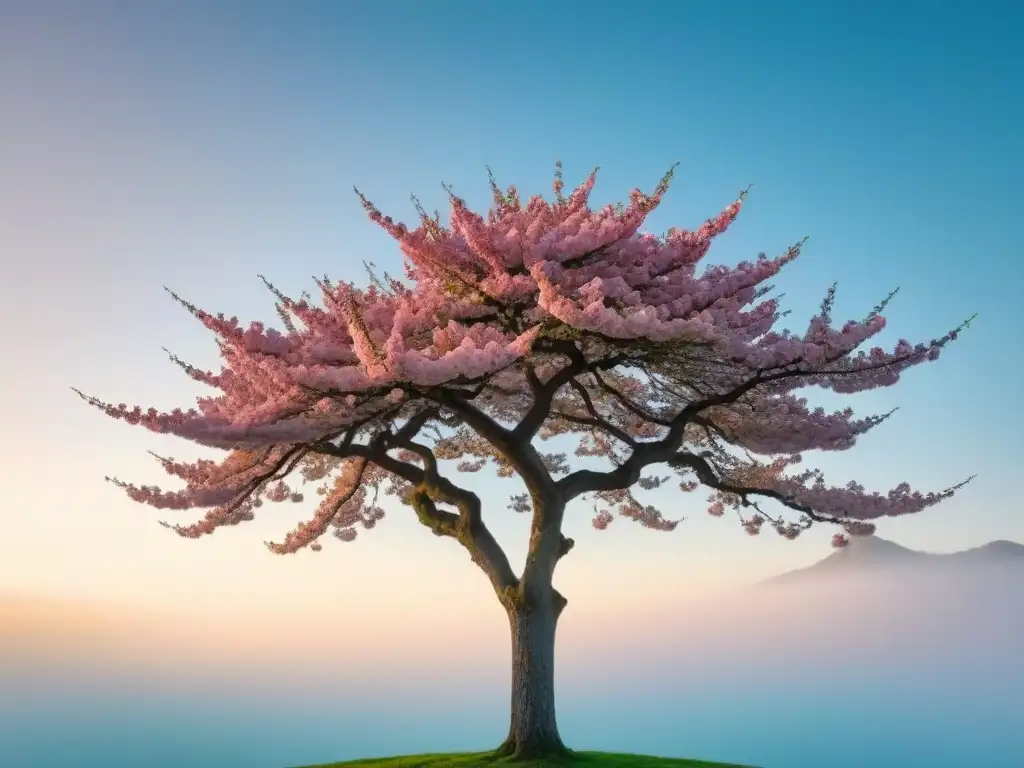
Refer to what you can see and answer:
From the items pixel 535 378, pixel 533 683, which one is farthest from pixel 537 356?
pixel 533 683

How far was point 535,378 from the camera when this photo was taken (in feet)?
57.3

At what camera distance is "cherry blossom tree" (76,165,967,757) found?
14148 mm

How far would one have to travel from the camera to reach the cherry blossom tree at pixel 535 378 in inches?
557

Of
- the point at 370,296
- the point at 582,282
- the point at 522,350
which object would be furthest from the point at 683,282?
the point at 370,296

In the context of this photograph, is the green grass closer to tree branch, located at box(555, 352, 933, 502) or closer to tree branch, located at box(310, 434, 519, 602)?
tree branch, located at box(310, 434, 519, 602)

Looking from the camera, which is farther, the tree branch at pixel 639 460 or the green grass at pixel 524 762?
the tree branch at pixel 639 460

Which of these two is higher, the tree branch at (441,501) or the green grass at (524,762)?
the tree branch at (441,501)

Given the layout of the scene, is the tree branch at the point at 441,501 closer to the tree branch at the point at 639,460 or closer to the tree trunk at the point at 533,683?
the tree trunk at the point at 533,683

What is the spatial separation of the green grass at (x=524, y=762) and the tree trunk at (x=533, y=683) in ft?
1.20

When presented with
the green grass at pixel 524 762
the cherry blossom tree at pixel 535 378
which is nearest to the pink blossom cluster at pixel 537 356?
the cherry blossom tree at pixel 535 378

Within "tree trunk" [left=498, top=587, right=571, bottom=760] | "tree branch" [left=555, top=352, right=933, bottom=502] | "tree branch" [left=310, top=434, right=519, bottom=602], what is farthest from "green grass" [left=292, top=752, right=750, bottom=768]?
"tree branch" [left=555, top=352, right=933, bottom=502]

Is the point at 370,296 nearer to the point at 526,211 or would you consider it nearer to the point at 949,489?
the point at 526,211

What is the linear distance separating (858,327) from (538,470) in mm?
5984

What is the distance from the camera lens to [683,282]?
15.8 m
